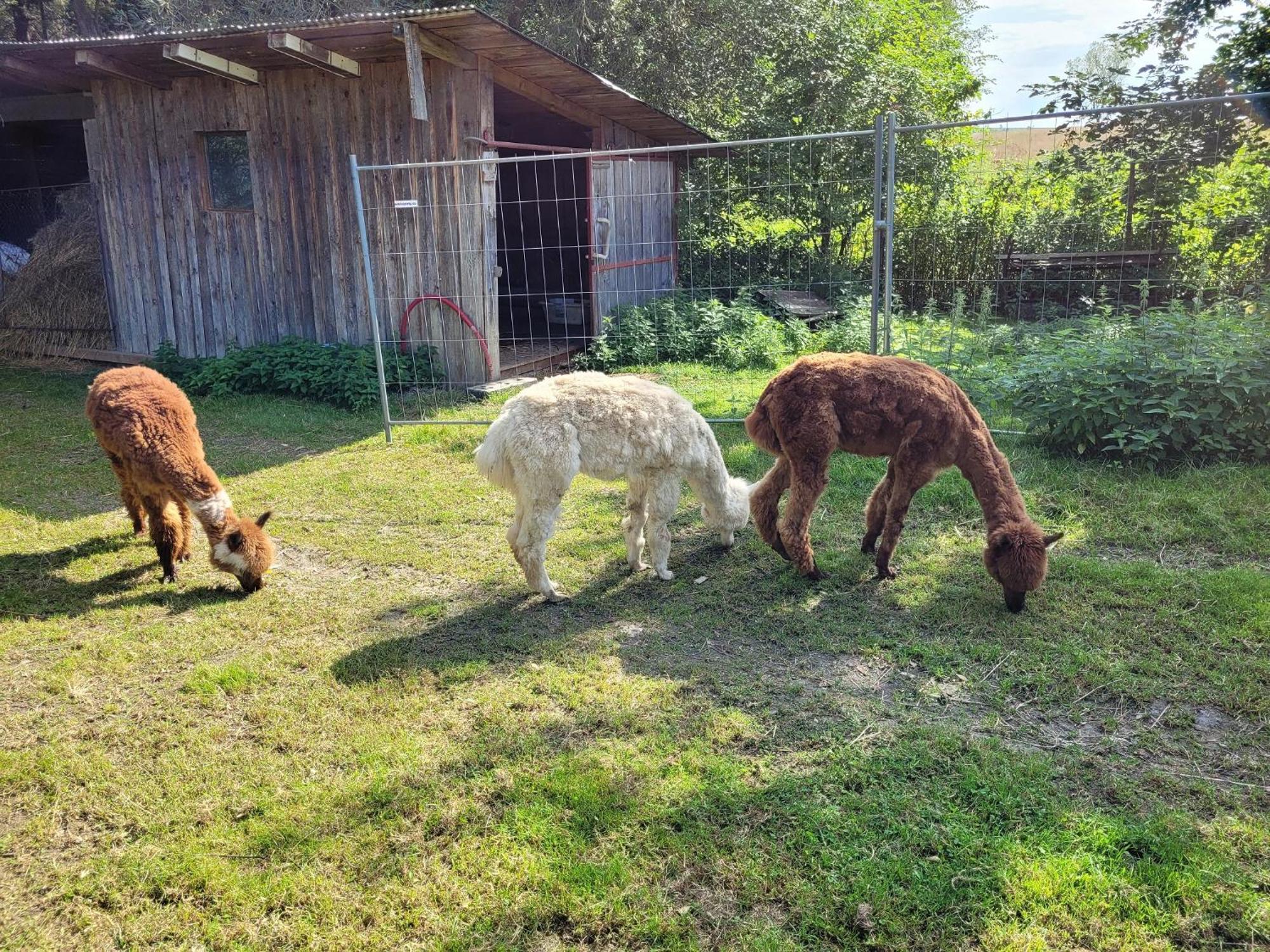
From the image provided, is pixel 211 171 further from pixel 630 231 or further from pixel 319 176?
pixel 630 231

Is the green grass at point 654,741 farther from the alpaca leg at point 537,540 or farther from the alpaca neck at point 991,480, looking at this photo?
the alpaca neck at point 991,480

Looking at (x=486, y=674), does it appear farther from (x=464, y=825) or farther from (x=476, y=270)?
(x=476, y=270)

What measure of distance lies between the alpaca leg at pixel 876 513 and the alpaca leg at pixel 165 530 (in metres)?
4.63

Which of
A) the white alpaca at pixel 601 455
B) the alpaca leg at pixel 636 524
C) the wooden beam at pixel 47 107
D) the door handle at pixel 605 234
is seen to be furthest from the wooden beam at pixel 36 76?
the alpaca leg at pixel 636 524

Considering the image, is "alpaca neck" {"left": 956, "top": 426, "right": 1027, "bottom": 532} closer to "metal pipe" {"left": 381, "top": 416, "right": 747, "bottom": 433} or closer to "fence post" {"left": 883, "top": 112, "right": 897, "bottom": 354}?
"fence post" {"left": 883, "top": 112, "right": 897, "bottom": 354}

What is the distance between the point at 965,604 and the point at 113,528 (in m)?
6.23

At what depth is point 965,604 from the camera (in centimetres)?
470

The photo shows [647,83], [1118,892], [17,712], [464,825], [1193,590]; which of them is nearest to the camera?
[1118,892]

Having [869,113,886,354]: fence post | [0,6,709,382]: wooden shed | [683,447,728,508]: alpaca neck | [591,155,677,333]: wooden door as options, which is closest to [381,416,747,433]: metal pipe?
[869,113,886,354]: fence post

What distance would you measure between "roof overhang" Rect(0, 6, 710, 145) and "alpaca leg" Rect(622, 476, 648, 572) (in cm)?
558

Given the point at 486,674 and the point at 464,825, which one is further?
the point at 486,674

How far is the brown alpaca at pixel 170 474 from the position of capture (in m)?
5.16

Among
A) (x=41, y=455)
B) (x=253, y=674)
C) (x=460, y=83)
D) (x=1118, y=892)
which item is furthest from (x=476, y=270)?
(x=1118, y=892)

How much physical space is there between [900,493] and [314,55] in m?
8.18
